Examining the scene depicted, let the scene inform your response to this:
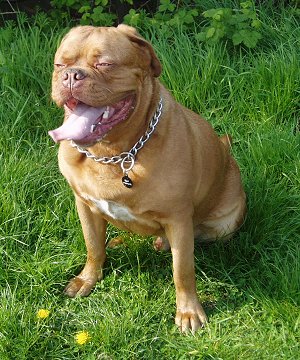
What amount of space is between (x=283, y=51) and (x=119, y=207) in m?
1.87

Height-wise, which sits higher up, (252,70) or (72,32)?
(72,32)

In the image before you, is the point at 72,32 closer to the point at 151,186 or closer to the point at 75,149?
the point at 75,149

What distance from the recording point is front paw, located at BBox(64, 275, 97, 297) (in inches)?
123

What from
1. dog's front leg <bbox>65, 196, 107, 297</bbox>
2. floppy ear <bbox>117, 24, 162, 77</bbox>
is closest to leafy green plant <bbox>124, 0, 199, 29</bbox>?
dog's front leg <bbox>65, 196, 107, 297</bbox>

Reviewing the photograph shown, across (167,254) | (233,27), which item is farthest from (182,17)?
(167,254)

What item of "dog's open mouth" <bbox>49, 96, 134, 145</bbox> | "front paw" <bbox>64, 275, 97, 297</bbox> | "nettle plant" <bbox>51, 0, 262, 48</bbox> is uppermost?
"dog's open mouth" <bbox>49, 96, 134, 145</bbox>

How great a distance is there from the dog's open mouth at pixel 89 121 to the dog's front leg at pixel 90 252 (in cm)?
67

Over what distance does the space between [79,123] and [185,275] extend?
3.03 ft

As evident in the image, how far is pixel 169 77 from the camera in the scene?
13.0 feet

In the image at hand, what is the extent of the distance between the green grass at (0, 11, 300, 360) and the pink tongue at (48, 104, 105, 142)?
943mm

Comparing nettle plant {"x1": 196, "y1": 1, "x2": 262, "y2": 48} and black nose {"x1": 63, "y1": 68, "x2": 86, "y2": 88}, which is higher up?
black nose {"x1": 63, "y1": 68, "x2": 86, "y2": 88}

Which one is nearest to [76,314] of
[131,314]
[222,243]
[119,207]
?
[131,314]

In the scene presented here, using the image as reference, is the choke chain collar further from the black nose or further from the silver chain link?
the black nose

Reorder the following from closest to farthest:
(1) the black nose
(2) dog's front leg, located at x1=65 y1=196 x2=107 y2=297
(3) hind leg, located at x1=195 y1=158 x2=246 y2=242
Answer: (1) the black nose → (2) dog's front leg, located at x1=65 y1=196 x2=107 y2=297 → (3) hind leg, located at x1=195 y1=158 x2=246 y2=242
